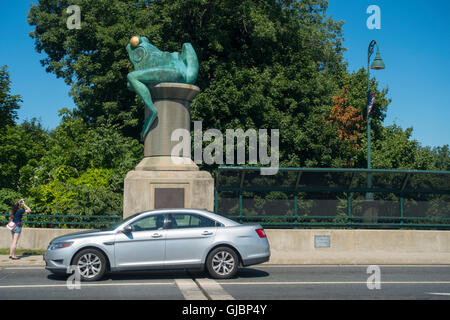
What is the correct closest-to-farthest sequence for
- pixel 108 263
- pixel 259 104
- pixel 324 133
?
pixel 108 263 → pixel 259 104 → pixel 324 133

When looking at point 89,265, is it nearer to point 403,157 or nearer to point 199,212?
point 199,212

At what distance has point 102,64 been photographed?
2569 cm

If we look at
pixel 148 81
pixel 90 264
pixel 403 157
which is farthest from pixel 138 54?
pixel 403 157

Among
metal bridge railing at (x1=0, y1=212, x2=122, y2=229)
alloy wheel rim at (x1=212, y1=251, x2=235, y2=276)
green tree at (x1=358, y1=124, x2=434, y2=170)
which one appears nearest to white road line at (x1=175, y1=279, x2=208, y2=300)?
alloy wheel rim at (x1=212, y1=251, x2=235, y2=276)

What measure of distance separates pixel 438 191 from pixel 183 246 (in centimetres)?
1001

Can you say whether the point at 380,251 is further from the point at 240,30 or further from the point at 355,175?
the point at 240,30

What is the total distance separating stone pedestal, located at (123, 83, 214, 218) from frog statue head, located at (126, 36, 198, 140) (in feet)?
0.87

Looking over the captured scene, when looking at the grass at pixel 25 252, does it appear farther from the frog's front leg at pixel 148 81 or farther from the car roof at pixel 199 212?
the car roof at pixel 199 212

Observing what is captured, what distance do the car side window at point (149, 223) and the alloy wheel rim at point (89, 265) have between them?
3.28 ft

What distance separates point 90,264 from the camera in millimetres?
10273

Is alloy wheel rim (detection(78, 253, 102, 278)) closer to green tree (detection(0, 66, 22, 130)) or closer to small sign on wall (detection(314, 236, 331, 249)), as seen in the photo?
small sign on wall (detection(314, 236, 331, 249))

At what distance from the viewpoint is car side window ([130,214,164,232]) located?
34.8 ft

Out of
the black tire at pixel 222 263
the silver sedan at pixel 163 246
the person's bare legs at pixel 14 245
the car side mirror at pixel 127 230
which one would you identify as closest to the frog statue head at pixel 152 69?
Result: the person's bare legs at pixel 14 245

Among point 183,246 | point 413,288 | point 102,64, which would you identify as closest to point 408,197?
point 413,288
